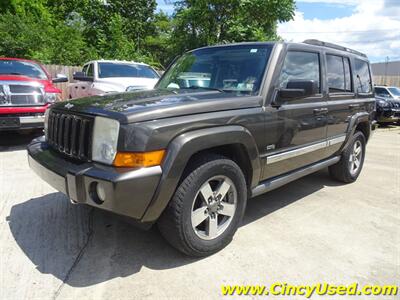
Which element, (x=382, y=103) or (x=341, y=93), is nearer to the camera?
(x=341, y=93)

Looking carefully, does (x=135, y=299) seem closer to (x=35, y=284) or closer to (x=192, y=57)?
(x=35, y=284)

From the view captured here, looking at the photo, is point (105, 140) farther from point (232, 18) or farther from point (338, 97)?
point (232, 18)

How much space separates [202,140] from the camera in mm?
2689

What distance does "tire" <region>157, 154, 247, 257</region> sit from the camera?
2.66 m

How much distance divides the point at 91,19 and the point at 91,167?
1155 inches

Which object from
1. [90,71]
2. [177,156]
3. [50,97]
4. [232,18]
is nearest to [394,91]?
[232,18]

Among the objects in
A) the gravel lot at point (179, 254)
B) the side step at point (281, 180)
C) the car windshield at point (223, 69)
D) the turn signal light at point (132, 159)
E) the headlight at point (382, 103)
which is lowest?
the gravel lot at point (179, 254)

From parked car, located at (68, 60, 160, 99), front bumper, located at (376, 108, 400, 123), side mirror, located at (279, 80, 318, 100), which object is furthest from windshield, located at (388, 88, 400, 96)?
side mirror, located at (279, 80, 318, 100)

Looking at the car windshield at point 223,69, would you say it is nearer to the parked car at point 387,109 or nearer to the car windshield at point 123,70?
the car windshield at point 123,70

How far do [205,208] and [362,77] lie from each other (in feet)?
12.6

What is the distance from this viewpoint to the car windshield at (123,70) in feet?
29.0

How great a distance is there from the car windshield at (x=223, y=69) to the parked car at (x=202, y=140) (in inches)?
0.5

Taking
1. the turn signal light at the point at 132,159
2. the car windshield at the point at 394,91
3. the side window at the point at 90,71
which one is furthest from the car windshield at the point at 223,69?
the car windshield at the point at 394,91

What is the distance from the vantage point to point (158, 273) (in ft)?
8.87
